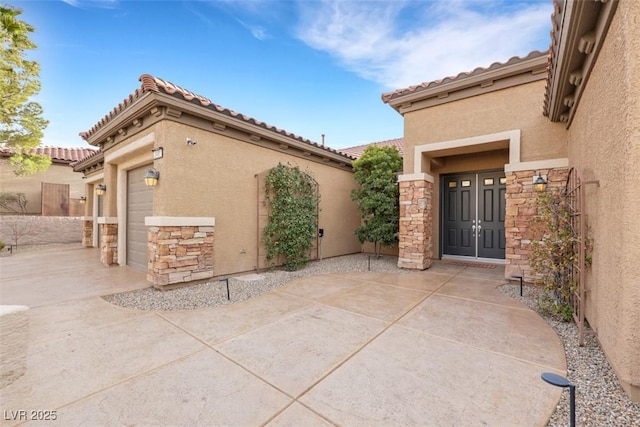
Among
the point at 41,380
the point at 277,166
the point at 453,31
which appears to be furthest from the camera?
the point at 277,166

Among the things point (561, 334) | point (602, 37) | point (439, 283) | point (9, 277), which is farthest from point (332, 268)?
point (9, 277)

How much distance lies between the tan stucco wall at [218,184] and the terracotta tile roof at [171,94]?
54cm

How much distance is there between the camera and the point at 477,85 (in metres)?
5.94

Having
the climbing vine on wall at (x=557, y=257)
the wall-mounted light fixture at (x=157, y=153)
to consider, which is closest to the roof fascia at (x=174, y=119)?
the wall-mounted light fixture at (x=157, y=153)

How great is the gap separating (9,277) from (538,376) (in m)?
9.75

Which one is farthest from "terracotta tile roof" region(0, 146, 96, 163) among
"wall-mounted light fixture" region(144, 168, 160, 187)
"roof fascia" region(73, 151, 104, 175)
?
"wall-mounted light fixture" region(144, 168, 160, 187)

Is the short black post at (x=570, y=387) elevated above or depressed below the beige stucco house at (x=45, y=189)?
below

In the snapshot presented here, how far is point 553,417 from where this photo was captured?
188cm

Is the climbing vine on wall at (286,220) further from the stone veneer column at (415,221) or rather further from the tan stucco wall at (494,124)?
the tan stucco wall at (494,124)

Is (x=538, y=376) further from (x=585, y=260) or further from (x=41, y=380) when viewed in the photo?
(x=41, y=380)


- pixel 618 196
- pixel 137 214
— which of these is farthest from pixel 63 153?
pixel 618 196

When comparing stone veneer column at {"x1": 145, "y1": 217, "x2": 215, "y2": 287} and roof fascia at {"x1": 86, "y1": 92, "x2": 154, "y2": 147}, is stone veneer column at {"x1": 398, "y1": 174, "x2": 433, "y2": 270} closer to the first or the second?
stone veneer column at {"x1": 145, "y1": 217, "x2": 215, "y2": 287}

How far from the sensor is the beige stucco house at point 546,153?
211cm

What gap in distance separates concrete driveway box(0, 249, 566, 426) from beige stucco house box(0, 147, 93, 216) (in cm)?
1184
